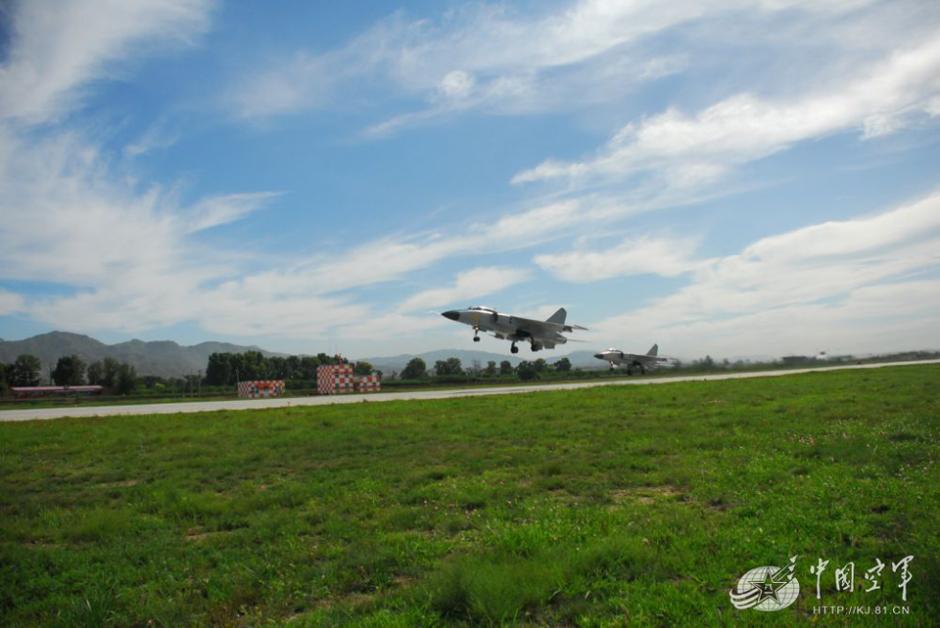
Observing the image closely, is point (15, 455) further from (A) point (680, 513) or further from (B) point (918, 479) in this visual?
(B) point (918, 479)

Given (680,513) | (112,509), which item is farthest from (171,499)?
(680,513)

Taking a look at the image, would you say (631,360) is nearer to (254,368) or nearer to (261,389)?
(261,389)

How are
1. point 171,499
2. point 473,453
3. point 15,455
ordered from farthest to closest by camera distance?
point 15,455 → point 473,453 → point 171,499

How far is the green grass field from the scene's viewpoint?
4777mm

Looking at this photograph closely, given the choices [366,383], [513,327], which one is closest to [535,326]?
[513,327]

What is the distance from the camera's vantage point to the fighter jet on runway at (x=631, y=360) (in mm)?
67562

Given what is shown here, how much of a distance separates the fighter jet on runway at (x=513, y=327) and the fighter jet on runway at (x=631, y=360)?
17913 millimetres

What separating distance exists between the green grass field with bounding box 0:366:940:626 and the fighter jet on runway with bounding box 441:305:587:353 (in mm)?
28768

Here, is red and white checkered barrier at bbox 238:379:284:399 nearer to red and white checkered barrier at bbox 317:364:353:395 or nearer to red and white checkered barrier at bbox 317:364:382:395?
red and white checkered barrier at bbox 317:364:382:395

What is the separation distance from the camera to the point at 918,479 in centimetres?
811

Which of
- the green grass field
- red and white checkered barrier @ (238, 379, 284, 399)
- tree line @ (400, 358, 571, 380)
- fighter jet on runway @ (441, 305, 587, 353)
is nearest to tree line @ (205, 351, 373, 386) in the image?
tree line @ (400, 358, 571, 380)

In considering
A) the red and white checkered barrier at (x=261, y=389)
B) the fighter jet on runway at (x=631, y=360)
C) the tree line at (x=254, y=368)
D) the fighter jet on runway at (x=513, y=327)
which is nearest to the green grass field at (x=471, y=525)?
the fighter jet on runway at (x=513, y=327)

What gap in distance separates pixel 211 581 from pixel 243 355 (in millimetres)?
140849

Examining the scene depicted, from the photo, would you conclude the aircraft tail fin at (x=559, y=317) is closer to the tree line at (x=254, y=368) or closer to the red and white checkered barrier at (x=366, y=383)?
the red and white checkered barrier at (x=366, y=383)
